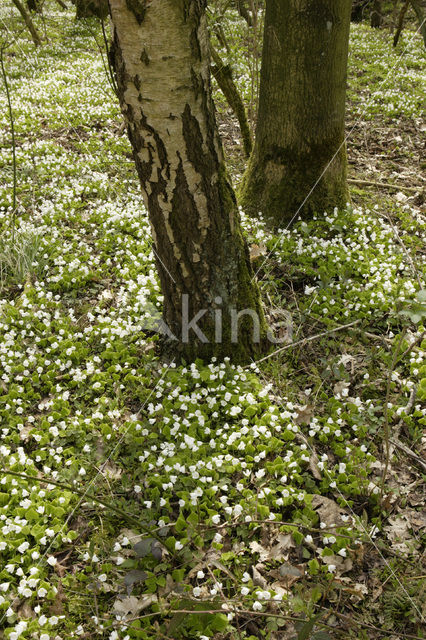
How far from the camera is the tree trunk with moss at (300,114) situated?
476 cm

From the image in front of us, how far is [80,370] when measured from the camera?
4.11 meters

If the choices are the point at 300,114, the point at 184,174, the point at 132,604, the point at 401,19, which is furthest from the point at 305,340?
the point at 401,19

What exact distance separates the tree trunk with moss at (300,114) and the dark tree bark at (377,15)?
18670mm

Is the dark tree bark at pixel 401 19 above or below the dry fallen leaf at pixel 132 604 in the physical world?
above

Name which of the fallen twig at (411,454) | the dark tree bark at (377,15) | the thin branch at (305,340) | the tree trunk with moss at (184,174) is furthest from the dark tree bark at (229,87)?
the dark tree bark at (377,15)

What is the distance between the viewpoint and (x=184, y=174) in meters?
Answer: 3.19

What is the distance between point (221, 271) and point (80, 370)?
1566mm

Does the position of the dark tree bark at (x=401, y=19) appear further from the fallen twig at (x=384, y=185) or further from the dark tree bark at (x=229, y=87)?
the fallen twig at (x=384, y=185)

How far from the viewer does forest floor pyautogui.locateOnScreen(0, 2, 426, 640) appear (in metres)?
2.61

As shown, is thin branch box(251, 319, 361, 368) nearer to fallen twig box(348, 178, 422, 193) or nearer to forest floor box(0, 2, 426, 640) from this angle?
forest floor box(0, 2, 426, 640)

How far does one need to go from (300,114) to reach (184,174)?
2556mm

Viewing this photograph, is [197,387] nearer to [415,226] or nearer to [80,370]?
[80,370]

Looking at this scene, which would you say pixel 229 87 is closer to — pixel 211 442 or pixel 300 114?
pixel 300 114

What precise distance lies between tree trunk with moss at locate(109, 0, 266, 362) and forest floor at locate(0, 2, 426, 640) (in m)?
0.44
